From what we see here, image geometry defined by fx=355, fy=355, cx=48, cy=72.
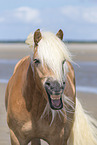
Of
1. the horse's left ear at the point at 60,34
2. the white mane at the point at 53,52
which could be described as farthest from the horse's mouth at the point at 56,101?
the horse's left ear at the point at 60,34

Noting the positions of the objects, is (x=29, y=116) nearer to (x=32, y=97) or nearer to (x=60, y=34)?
(x=32, y=97)

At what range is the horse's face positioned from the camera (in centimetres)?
328

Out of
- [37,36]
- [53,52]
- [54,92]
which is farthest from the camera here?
[37,36]

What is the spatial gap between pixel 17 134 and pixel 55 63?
3.39 feet

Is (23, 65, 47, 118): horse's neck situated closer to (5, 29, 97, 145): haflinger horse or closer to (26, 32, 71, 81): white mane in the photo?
(5, 29, 97, 145): haflinger horse

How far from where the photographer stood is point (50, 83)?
3.29 metres

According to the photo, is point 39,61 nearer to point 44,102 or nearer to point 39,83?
point 39,83

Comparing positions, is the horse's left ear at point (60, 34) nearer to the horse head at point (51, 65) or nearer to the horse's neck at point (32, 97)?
the horse head at point (51, 65)

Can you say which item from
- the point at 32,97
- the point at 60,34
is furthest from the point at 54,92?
the point at 60,34

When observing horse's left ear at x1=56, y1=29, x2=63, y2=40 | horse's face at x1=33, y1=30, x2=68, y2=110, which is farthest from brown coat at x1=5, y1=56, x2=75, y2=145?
horse's left ear at x1=56, y1=29, x2=63, y2=40

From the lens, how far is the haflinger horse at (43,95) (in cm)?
334

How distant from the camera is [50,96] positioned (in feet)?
11.0

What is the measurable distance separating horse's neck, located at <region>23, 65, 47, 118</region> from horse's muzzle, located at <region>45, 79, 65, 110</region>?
15.6 inches

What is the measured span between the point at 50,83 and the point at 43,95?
0.37 meters
